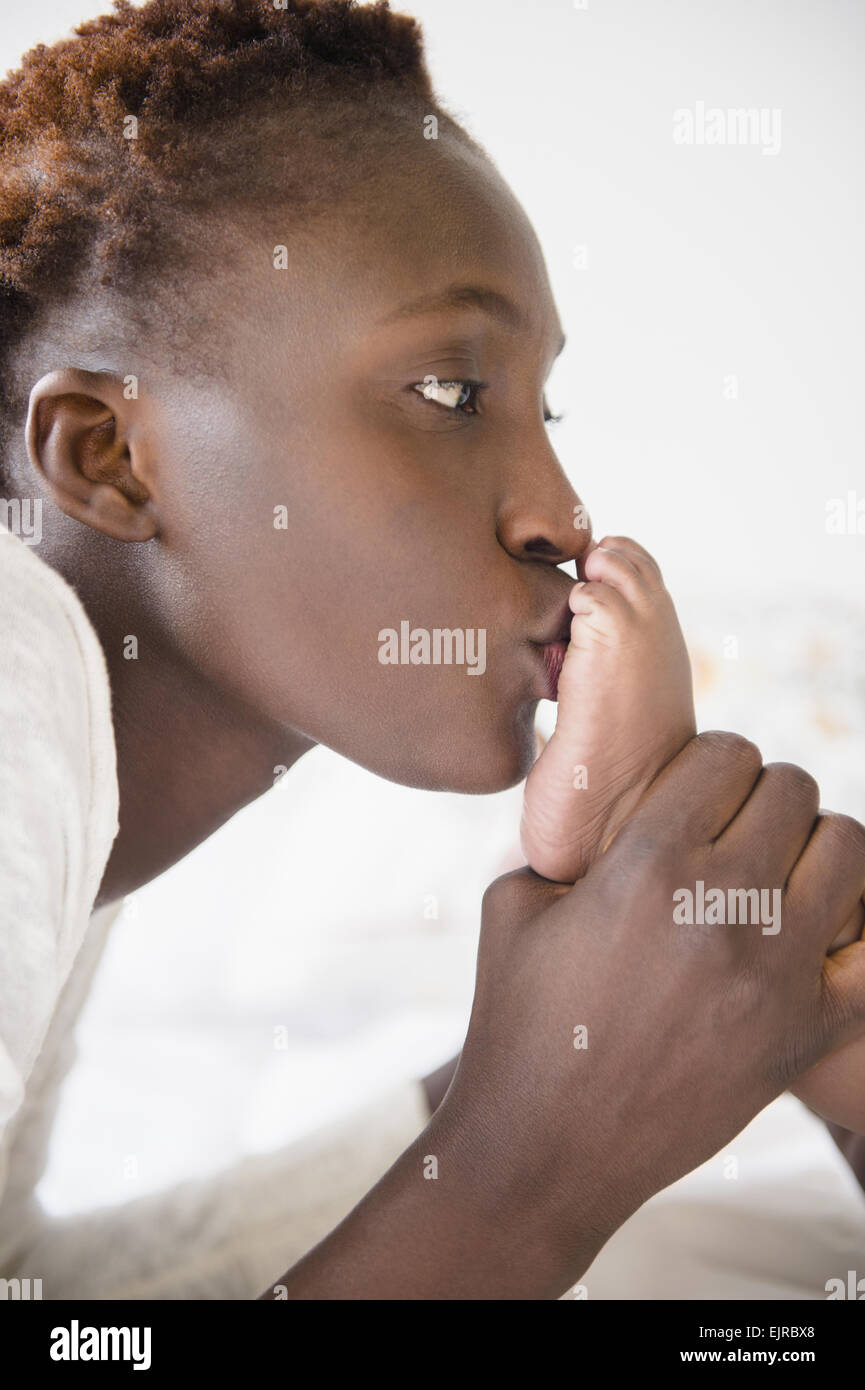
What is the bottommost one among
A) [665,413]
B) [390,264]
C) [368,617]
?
[368,617]

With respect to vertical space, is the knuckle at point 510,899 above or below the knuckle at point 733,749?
below

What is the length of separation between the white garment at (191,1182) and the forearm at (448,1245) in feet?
0.71

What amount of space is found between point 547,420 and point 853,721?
0.97 meters

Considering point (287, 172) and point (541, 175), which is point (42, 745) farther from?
point (541, 175)

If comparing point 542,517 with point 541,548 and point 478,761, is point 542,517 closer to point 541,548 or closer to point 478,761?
point 541,548

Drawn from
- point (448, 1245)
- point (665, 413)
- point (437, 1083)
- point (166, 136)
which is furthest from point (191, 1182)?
point (665, 413)

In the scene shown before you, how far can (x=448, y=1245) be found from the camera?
623 millimetres

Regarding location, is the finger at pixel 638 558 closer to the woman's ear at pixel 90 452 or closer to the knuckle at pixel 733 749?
the knuckle at pixel 733 749

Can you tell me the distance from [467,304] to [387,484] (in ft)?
0.48

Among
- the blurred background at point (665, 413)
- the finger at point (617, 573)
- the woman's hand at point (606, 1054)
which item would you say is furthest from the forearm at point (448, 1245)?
the blurred background at point (665, 413)

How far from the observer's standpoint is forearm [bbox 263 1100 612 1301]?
62 cm

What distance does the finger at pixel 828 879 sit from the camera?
71 centimetres

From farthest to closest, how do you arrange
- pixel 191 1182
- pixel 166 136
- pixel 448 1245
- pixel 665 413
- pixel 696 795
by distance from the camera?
pixel 665 413, pixel 191 1182, pixel 166 136, pixel 696 795, pixel 448 1245
